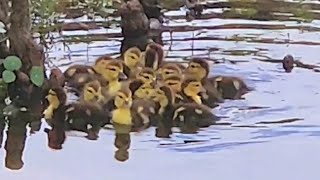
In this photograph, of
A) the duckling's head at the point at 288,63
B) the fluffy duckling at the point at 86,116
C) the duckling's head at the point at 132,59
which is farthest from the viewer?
the duckling's head at the point at 288,63

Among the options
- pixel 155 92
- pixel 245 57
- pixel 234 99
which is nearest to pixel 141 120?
pixel 155 92

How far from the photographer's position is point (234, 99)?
4340mm

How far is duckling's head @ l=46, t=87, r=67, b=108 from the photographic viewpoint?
13.1ft

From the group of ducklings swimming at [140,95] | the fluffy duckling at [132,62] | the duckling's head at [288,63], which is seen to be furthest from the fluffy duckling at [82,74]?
the duckling's head at [288,63]

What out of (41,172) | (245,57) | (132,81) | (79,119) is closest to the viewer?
(41,172)

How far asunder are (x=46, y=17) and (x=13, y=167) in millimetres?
1633

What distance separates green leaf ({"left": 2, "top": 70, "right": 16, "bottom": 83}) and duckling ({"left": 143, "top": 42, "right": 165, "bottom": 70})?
714mm

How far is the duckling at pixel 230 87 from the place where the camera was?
4367mm

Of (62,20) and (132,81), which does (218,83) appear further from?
(62,20)

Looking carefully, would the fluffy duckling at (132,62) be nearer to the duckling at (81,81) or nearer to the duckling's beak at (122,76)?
the duckling's beak at (122,76)

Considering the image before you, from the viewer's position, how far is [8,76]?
13.3ft

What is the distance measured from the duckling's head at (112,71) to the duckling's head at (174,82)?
222mm

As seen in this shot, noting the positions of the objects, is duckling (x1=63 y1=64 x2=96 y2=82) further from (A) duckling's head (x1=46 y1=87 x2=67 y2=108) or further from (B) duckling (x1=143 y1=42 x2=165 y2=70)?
(A) duckling's head (x1=46 y1=87 x2=67 y2=108)

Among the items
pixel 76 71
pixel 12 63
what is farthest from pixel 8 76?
pixel 76 71
